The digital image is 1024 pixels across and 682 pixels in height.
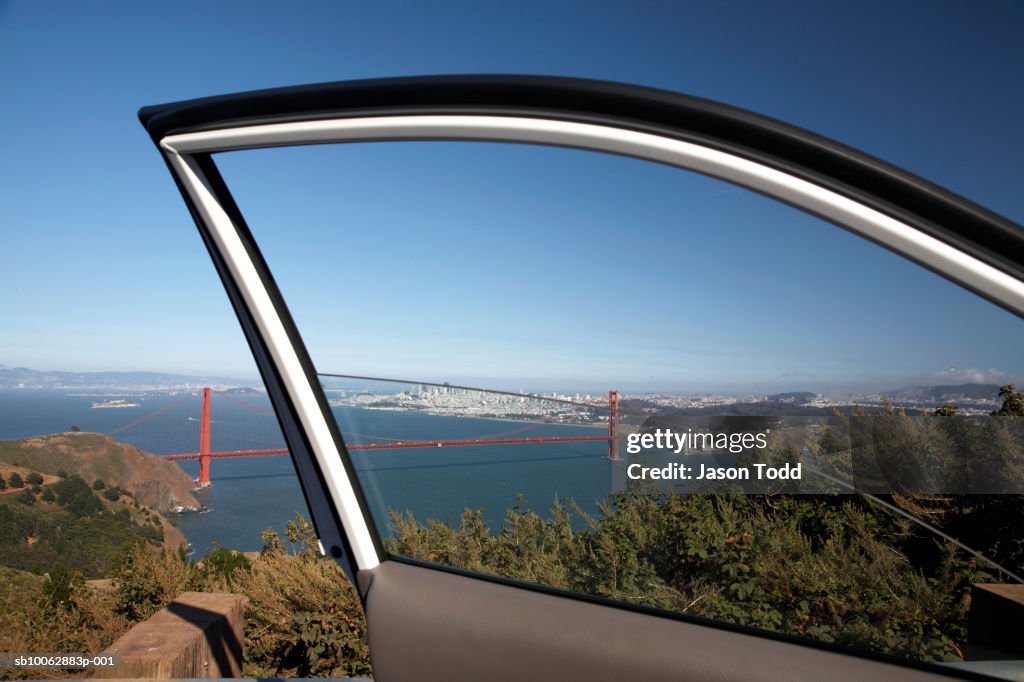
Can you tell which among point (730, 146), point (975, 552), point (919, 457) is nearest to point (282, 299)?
point (730, 146)

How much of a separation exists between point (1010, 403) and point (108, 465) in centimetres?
949

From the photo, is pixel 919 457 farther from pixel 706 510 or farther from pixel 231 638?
pixel 231 638

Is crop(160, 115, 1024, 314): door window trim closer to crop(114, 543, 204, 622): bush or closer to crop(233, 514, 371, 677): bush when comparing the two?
crop(233, 514, 371, 677): bush

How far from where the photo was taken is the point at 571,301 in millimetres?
1355

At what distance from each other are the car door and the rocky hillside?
24.2 ft

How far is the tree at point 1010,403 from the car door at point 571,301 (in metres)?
0.13

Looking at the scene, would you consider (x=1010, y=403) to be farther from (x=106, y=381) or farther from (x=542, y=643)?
(x=106, y=381)

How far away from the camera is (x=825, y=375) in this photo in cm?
108

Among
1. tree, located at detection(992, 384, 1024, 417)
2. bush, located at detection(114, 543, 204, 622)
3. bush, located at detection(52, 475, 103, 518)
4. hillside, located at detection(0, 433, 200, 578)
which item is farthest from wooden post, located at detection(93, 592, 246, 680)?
bush, located at detection(52, 475, 103, 518)

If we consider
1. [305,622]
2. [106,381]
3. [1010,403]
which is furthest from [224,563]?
[106,381]

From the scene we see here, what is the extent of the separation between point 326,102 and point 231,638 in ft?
12.0

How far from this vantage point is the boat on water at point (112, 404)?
1827cm

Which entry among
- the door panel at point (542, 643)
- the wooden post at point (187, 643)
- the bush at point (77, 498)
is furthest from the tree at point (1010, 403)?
the bush at point (77, 498)

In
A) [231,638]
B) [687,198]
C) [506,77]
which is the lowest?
[231,638]
